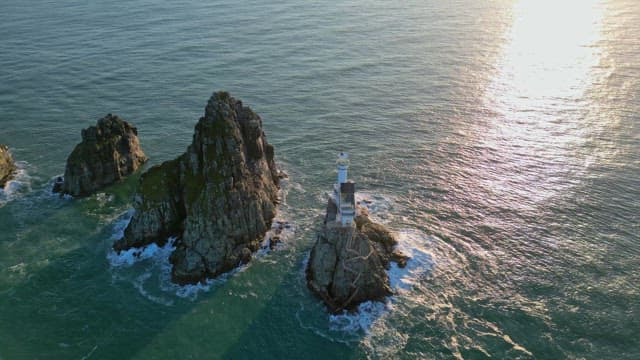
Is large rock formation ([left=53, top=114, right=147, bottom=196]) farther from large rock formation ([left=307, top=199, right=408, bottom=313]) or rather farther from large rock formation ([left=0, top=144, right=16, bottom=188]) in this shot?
large rock formation ([left=307, top=199, right=408, bottom=313])

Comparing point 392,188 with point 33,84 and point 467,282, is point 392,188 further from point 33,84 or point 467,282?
point 33,84

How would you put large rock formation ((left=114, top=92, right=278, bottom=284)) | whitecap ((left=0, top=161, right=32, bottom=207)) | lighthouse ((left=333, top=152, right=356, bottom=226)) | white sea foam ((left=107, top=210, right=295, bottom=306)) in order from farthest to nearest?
whitecap ((left=0, top=161, right=32, bottom=207)), large rock formation ((left=114, top=92, right=278, bottom=284)), white sea foam ((left=107, top=210, right=295, bottom=306)), lighthouse ((left=333, top=152, right=356, bottom=226))

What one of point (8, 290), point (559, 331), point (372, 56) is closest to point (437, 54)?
point (372, 56)

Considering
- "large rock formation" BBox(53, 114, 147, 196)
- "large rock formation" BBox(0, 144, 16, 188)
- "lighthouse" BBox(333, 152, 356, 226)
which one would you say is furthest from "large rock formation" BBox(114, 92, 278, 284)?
"large rock formation" BBox(0, 144, 16, 188)

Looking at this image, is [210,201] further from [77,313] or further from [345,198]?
[77,313]

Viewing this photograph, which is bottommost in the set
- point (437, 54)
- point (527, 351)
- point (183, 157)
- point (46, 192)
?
point (527, 351)

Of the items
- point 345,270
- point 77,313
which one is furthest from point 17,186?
point 345,270
